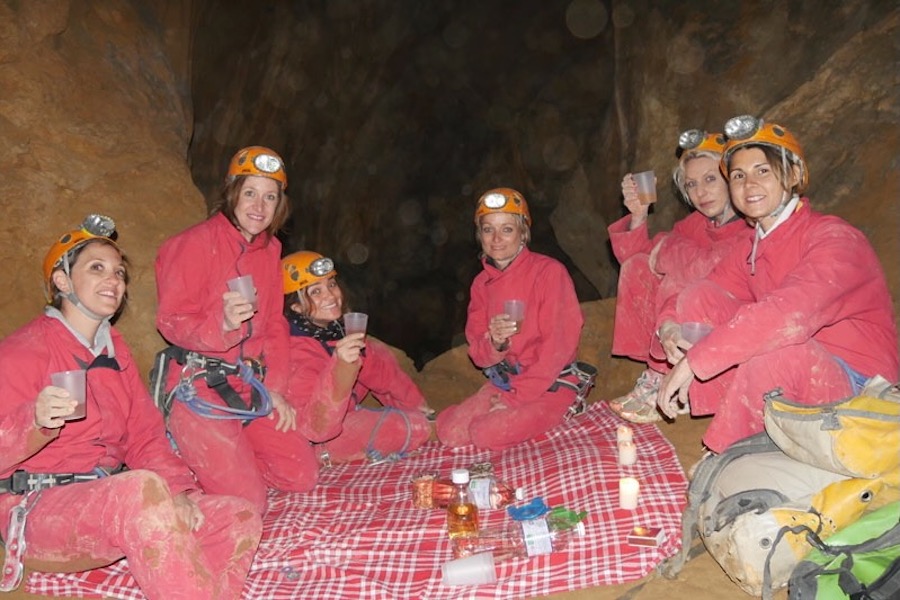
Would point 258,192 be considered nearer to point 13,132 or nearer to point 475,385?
point 13,132

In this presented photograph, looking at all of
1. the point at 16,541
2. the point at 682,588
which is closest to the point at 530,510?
the point at 682,588

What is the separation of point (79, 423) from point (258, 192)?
1.71 metres

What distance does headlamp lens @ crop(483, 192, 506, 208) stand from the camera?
483 centimetres

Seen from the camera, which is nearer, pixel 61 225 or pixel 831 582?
Answer: pixel 831 582

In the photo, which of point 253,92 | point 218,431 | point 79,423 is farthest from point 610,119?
point 79,423

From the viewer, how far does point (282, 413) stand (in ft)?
14.1

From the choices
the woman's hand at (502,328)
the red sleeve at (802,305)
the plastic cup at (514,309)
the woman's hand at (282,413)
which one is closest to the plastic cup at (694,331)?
the red sleeve at (802,305)

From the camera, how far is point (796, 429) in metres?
2.66

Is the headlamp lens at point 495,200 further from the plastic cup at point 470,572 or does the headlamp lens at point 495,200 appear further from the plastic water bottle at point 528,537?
the plastic cup at point 470,572

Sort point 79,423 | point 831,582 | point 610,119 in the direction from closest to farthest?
point 831,582, point 79,423, point 610,119

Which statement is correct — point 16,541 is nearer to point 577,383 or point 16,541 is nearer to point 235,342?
point 235,342

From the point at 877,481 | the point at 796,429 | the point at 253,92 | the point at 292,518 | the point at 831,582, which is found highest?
the point at 253,92

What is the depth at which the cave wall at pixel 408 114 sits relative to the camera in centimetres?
513

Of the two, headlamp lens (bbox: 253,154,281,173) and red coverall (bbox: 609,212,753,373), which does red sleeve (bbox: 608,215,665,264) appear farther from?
headlamp lens (bbox: 253,154,281,173)
